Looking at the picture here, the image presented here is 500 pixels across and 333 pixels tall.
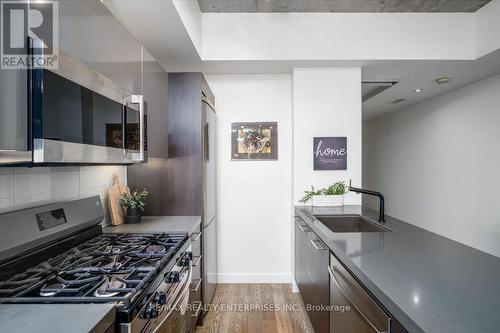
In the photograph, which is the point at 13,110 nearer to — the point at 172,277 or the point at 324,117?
the point at 172,277

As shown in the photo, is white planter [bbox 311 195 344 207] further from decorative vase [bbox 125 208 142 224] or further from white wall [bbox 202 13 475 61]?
decorative vase [bbox 125 208 142 224]

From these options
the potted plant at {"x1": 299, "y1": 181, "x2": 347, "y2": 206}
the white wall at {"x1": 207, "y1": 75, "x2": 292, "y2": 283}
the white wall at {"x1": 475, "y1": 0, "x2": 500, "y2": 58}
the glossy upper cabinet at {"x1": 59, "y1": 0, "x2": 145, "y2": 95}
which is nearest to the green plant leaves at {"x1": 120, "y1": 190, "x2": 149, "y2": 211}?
the glossy upper cabinet at {"x1": 59, "y1": 0, "x2": 145, "y2": 95}

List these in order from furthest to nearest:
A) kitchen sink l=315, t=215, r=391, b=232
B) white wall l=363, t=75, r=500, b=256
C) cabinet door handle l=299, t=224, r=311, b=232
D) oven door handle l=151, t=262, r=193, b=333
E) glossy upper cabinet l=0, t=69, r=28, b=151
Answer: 1. white wall l=363, t=75, r=500, b=256
2. kitchen sink l=315, t=215, r=391, b=232
3. cabinet door handle l=299, t=224, r=311, b=232
4. oven door handle l=151, t=262, r=193, b=333
5. glossy upper cabinet l=0, t=69, r=28, b=151

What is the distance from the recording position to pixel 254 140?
9.66ft

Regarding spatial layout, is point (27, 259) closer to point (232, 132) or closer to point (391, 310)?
point (391, 310)

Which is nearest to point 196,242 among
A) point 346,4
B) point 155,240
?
point 155,240

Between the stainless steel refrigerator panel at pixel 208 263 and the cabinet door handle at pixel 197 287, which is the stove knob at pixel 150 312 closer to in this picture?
the cabinet door handle at pixel 197 287

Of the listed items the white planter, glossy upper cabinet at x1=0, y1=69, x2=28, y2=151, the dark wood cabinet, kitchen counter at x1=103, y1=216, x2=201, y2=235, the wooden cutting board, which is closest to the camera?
glossy upper cabinet at x1=0, y1=69, x2=28, y2=151

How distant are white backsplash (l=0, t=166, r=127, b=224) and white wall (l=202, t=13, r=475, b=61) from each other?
4.83 feet

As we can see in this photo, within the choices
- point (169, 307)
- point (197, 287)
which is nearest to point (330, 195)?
point (197, 287)

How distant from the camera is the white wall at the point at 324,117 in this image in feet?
8.90

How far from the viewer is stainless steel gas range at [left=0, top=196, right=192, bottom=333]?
89 centimetres

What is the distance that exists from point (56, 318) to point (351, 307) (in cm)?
113

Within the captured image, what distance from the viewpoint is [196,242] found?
1957mm
